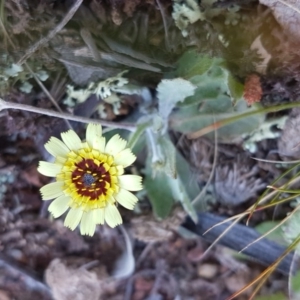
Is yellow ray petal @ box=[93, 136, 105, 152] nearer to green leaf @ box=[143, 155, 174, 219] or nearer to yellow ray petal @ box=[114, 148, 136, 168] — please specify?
yellow ray petal @ box=[114, 148, 136, 168]

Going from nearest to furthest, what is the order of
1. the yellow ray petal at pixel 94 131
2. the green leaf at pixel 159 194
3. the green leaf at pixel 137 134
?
the yellow ray petal at pixel 94 131 → the green leaf at pixel 137 134 → the green leaf at pixel 159 194

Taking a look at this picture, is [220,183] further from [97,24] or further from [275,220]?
[97,24]

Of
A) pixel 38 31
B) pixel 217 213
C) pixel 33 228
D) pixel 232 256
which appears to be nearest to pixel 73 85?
pixel 38 31

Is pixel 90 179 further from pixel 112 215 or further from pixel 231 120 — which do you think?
pixel 231 120

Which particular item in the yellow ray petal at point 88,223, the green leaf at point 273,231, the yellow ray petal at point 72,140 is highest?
the yellow ray petal at point 72,140

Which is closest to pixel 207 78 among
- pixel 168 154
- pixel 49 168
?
pixel 168 154

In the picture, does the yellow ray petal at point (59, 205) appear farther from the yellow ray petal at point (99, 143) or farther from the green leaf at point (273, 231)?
the green leaf at point (273, 231)

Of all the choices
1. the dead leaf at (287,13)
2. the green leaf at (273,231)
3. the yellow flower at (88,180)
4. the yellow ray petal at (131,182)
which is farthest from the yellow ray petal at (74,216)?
the dead leaf at (287,13)

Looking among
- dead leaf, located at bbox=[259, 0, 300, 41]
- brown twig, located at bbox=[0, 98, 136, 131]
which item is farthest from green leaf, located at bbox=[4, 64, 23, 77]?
dead leaf, located at bbox=[259, 0, 300, 41]
